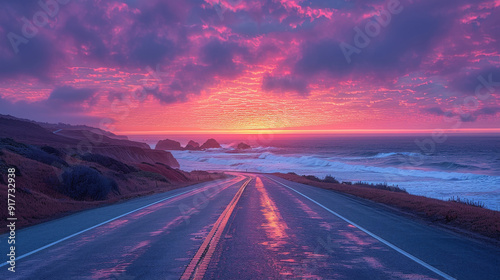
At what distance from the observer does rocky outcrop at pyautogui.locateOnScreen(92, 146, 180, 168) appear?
59231mm

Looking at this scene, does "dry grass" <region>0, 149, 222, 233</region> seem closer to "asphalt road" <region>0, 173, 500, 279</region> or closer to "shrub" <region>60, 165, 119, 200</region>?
"shrub" <region>60, 165, 119, 200</region>

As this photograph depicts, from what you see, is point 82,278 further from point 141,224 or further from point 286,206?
point 286,206

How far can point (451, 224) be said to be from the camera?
36.5 feet

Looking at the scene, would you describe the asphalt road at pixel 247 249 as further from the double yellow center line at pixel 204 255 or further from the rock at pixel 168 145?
the rock at pixel 168 145

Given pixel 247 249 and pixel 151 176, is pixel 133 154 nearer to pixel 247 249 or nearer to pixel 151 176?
pixel 151 176

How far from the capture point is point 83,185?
1988 centimetres

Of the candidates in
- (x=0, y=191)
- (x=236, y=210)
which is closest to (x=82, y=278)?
(x=236, y=210)

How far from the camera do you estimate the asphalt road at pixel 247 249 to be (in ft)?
19.7

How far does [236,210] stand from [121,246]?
6508mm

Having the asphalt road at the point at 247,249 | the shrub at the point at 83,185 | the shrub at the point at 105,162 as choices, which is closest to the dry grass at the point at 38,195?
the shrub at the point at 83,185

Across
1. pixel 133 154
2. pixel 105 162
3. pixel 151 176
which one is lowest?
pixel 151 176

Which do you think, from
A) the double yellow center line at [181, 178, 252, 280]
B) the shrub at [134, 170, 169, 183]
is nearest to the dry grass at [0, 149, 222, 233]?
the double yellow center line at [181, 178, 252, 280]

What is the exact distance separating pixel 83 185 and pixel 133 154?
5281 cm

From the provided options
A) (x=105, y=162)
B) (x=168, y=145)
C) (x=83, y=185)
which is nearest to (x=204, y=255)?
(x=83, y=185)
